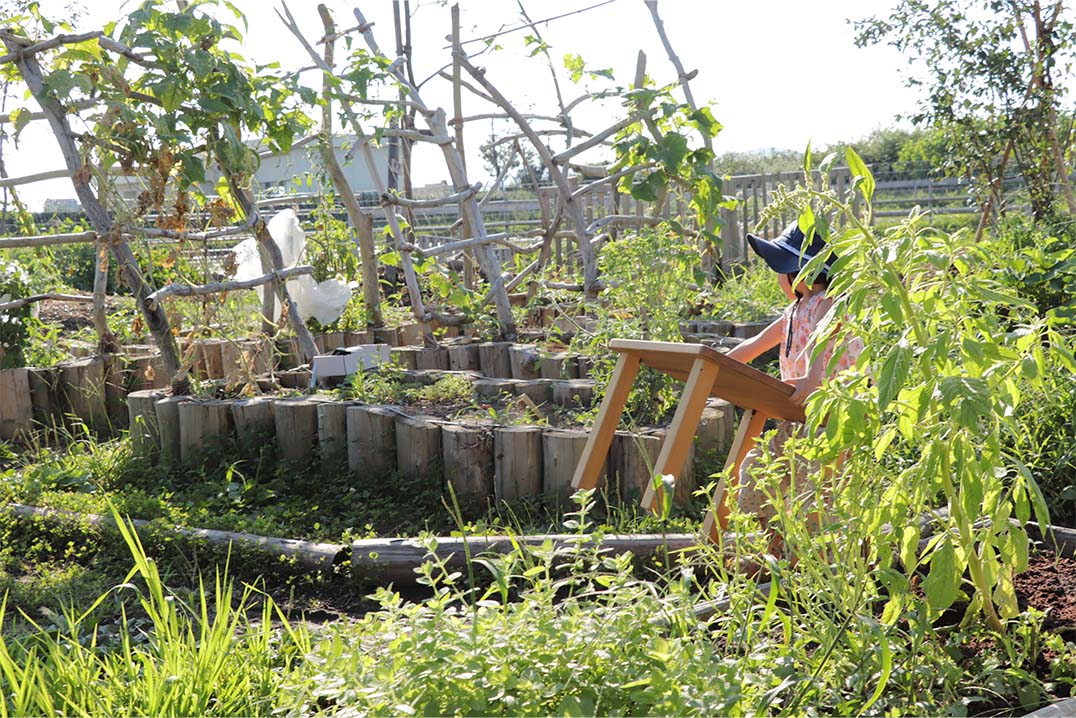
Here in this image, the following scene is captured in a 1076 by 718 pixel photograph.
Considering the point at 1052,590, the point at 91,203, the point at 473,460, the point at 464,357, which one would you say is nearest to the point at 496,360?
the point at 464,357

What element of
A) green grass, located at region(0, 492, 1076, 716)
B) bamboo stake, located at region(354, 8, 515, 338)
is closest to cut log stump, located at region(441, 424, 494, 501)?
green grass, located at region(0, 492, 1076, 716)

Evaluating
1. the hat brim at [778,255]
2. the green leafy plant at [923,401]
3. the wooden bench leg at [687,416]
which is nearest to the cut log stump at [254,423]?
the wooden bench leg at [687,416]

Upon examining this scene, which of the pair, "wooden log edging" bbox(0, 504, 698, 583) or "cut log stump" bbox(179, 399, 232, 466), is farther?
"cut log stump" bbox(179, 399, 232, 466)

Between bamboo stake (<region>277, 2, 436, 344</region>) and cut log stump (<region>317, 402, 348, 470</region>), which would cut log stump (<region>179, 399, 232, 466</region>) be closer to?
cut log stump (<region>317, 402, 348, 470</region>)

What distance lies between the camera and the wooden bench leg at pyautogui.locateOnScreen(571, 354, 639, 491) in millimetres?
3527

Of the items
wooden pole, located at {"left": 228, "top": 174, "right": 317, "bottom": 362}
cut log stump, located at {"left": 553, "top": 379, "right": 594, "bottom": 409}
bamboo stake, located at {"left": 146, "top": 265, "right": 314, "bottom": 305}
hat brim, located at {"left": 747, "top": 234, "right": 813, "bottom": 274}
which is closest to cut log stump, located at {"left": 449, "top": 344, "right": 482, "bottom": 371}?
wooden pole, located at {"left": 228, "top": 174, "right": 317, "bottom": 362}

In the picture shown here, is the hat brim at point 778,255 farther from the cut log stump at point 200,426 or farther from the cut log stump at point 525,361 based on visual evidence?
the cut log stump at point 200,426

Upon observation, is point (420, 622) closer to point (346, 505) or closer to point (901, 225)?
point (901, 225)

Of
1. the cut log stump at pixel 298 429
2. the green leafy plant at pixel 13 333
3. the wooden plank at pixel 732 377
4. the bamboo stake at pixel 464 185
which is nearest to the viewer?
the wooden plank at pixel 732 377

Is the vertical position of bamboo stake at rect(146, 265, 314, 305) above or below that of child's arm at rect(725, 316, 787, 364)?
above

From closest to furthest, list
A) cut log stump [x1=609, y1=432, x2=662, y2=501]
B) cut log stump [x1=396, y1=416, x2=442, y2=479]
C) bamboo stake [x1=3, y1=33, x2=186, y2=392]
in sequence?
cut log stump [x1=609, y1=432, x2=662, y2=501]
cut log stump [x1=396, y1=416, x2=442, y2=479]
bamboo stake [x1=3, y1=33, x2=186, y2=392]

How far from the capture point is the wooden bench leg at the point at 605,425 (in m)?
3.53

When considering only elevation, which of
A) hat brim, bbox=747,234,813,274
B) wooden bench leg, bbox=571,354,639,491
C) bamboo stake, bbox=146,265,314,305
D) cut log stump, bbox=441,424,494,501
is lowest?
cut log stump, bbox=441,424,494,501

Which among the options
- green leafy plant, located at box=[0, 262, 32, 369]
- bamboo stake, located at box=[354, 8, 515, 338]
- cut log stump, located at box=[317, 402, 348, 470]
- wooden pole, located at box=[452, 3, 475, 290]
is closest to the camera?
cut log stump, located at box=[317, 402, 348, 470]
